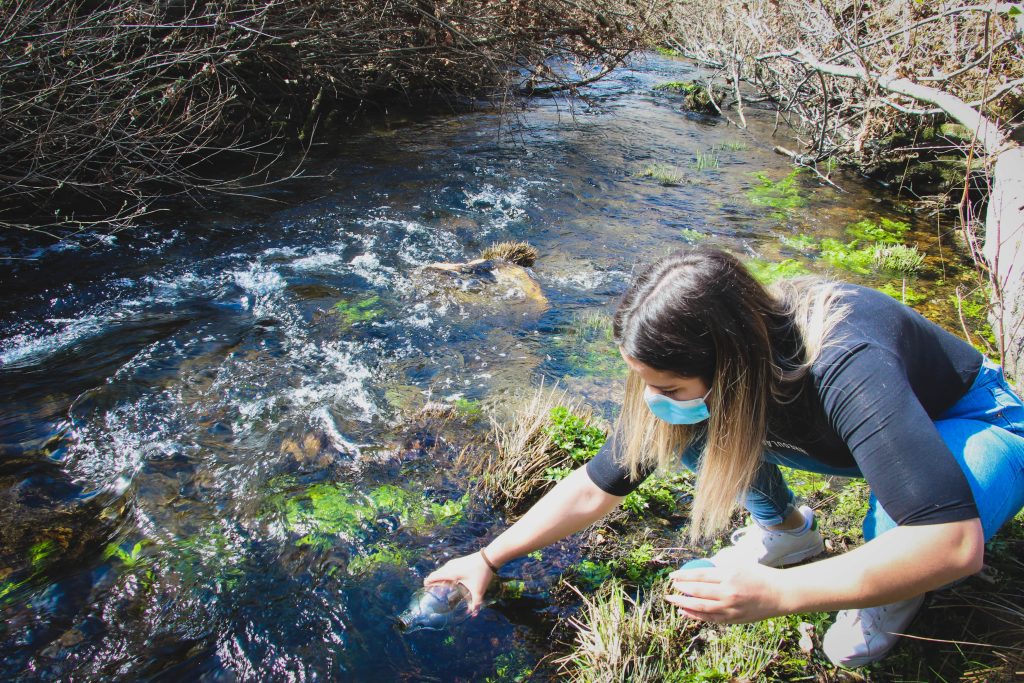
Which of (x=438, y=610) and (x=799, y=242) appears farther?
(x=799, y=242)

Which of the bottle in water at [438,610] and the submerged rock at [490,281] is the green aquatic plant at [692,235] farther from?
the bottle in water at [438,610]

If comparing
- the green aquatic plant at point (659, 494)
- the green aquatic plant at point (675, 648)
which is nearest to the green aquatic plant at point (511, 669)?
the green aquatic plant at point (675, 648)

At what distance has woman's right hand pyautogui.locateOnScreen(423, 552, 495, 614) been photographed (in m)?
2.68

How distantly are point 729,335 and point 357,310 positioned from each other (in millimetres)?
4203

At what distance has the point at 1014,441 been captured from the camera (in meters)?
2.18

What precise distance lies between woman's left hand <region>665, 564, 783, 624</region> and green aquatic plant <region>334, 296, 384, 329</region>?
13.3 ft

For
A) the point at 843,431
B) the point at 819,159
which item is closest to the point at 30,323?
the point at 843,431

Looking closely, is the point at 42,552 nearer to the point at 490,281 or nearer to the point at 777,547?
the point at 777,547

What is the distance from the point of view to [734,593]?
70.4 inches

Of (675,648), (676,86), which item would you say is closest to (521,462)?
(675,648)

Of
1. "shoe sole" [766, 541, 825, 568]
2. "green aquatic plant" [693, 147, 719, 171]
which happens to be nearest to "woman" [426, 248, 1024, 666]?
"shoe sole" [766, 541, 825, 568]

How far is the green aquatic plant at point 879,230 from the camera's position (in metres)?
7.86

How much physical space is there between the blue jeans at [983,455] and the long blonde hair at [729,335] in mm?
320

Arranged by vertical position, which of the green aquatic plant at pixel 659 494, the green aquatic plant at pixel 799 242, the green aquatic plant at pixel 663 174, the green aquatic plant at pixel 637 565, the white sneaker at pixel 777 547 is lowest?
the green aquatic plant at pixel 637 565
